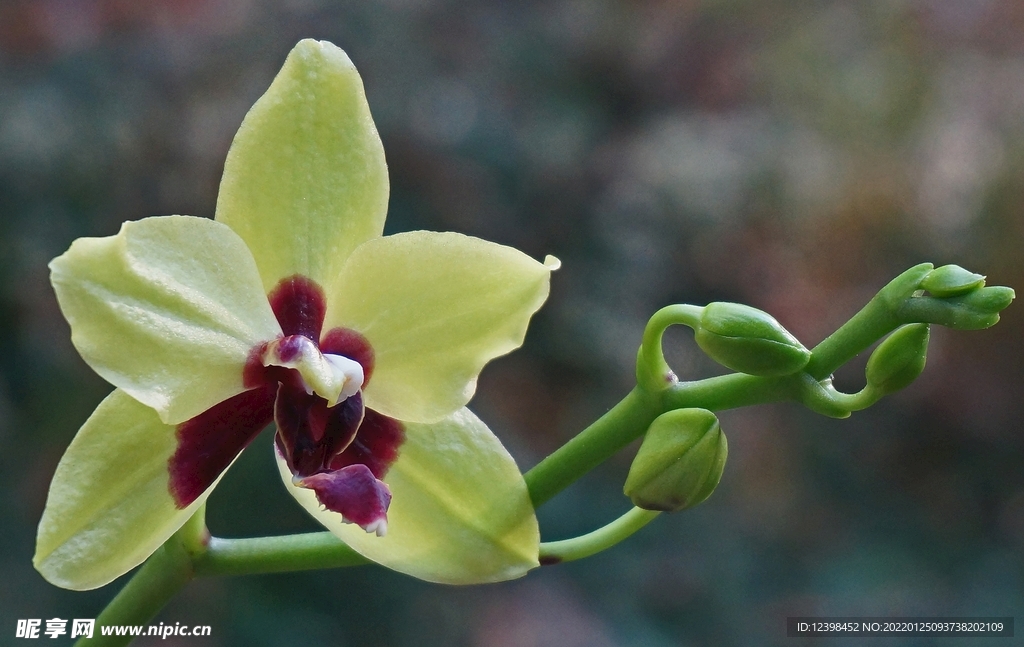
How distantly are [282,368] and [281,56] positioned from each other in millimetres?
1627

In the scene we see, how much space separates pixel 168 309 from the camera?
0.58 metres

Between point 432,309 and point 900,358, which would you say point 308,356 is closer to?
point 432,309

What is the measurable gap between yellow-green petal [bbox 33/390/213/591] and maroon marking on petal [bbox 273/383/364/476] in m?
0.07

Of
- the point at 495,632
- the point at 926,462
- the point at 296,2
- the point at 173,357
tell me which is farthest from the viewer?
the point at 926,462

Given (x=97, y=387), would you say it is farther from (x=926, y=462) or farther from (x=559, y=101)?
(x=926, y=462)

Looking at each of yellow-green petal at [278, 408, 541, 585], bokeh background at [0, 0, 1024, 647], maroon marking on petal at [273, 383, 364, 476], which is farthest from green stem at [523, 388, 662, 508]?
bokeh background at [0, 0, 1024, 647]

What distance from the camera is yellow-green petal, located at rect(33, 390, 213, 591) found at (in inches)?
22.5

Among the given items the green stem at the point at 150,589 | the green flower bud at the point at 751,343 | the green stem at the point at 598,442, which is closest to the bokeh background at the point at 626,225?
the green stem at the point at 150,589

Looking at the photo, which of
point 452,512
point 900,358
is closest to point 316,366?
point 452,512

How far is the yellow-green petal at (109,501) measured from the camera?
0.57m

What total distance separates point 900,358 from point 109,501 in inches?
20.0

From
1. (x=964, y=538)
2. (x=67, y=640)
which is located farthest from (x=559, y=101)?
(x=67, y=640)

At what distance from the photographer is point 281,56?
209cm

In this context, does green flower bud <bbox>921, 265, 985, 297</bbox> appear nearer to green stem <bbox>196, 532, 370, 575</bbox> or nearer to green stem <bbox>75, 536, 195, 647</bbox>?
green stem <bbox>196, 532, 370, 575</bbox>
